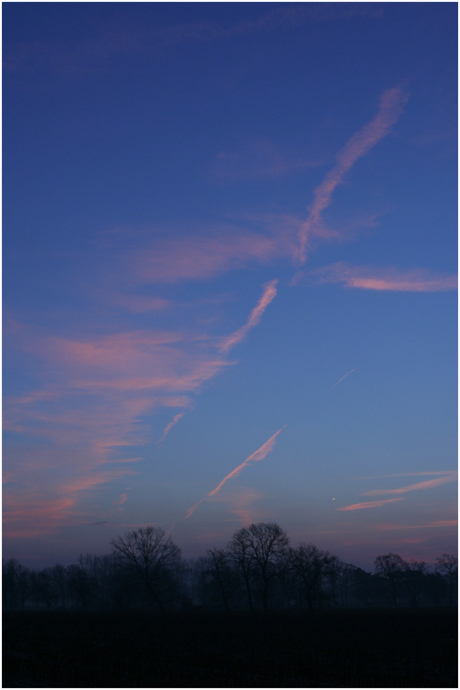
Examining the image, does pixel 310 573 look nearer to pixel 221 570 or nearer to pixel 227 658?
pixel 221 570

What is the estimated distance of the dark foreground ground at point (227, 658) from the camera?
82.5 feet

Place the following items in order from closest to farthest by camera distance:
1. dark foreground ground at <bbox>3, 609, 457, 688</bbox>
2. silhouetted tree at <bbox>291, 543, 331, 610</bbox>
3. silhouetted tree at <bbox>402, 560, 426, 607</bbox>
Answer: dark foreground ground at <bbox>3, 609, 457, 688</bbox>, silhouetted tree at <bbox>291, 543, 331, 610</bbox>, silhouetted tree at <bbox>402, 560, 426, 607</bbox>

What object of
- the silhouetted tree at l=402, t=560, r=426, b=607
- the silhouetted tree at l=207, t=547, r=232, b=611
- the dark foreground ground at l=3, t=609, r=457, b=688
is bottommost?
the silhouetted tree at l=402, t=560, r=426, b=607

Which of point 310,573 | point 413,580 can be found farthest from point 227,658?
point 413,580

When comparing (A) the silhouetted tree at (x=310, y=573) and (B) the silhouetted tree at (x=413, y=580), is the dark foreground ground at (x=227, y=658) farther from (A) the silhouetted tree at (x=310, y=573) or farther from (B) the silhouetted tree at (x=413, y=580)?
(B) the silhouetted tree at (x=413, y=580)

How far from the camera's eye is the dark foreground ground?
25156mm

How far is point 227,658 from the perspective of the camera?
3133 cm

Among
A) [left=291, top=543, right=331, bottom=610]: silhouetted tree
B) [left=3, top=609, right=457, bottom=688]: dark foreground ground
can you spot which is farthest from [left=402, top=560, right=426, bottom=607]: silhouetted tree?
[left=3, top=609, right=457, bottom=688]: dark foreground ground

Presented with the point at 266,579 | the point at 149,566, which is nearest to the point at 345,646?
the point at 266,579

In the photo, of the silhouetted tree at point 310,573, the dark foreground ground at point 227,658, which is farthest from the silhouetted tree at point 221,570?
the dark foreground ground at point 227,658

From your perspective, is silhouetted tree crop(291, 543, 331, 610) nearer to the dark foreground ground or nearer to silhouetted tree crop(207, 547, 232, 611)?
silhouetted tree crop(207, 547, 232, 611)

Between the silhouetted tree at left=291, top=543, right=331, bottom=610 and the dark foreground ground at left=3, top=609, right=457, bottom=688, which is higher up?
the dark foreground ground at left=3, top=609, right=457, bottom=688

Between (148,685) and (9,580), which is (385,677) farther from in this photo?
(9,580)

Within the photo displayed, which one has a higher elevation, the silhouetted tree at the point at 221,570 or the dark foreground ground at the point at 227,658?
the dark foreground ground at the point at 227,658
